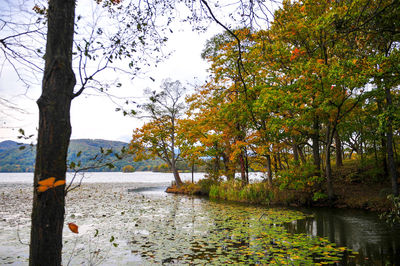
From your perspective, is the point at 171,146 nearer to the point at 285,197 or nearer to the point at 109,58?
the point at 285,197

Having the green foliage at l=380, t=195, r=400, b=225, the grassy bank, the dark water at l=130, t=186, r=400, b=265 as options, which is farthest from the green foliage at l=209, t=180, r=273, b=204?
the green foliage at l=380, t=195, r=400, b=225

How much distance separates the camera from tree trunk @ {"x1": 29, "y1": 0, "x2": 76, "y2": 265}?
72.5 inches

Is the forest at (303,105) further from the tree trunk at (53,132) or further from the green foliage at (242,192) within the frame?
the tree trunk at (53,132)

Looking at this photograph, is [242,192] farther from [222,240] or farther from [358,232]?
[222,240]

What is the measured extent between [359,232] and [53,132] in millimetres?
7711

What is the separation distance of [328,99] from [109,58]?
8883 millimetres

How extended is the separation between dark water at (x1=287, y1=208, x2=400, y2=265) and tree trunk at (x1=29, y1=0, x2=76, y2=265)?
4.77m

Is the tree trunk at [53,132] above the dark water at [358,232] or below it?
above

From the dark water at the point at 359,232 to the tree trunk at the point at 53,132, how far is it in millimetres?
4768

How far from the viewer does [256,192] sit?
13.2m

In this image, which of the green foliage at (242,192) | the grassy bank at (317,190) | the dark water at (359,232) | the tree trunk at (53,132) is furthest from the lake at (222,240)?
the green foliage at (242,192)

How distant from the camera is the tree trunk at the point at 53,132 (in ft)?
6.04

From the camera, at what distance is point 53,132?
74.3 inches

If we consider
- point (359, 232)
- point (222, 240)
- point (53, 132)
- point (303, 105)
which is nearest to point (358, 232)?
point (359, 232)
